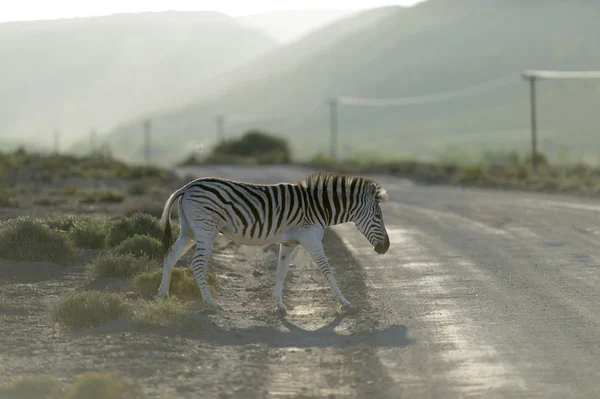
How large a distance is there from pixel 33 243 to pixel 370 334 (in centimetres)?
714

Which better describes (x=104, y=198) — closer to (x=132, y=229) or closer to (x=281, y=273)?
(x=132, y=229)

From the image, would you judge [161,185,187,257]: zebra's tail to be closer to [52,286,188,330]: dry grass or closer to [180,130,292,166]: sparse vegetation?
[52,286,188,330]: dry grass

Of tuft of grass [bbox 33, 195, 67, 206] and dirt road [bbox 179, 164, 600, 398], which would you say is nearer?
dirt road [bbox 179, 164, 600, 398]

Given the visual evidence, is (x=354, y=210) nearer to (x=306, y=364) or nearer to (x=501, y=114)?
(x=306, y=364)

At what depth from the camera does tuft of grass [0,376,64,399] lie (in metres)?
9.51

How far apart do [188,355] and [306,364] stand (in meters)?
1.23

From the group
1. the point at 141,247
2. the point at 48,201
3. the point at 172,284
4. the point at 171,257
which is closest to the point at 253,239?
the point at 171,257

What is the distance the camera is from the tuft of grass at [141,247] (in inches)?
699

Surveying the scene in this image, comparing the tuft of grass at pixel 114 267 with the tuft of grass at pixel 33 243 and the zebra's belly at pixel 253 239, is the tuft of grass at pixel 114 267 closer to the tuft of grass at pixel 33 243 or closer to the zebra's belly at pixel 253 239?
the tuft of grass at pixel 33 243

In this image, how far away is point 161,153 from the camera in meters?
193

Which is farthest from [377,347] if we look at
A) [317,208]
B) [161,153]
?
[161,153]

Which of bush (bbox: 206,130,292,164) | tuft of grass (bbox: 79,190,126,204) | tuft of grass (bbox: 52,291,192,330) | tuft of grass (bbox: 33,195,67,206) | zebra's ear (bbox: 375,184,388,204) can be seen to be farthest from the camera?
bush (bbox: 206,130,292,164)

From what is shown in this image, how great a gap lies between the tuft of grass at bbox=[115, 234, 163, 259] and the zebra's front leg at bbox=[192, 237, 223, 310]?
374 cm

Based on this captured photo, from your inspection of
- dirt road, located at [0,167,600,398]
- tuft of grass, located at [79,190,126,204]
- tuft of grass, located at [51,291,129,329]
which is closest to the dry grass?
tuft of grass, located at [51,291,129,329]
